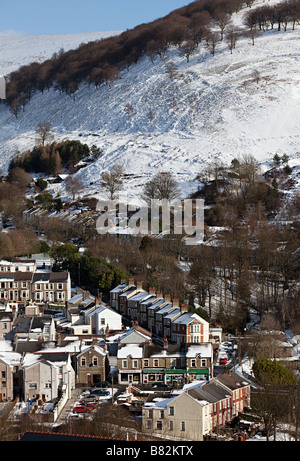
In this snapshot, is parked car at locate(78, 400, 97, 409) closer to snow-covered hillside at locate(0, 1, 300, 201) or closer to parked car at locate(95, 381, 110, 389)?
parked car at locate(95, 381, 110, 389)

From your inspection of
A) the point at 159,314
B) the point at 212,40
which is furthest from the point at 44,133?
the point at 159,314

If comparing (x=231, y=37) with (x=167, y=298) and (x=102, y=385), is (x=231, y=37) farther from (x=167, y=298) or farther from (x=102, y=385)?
(x=102, y=385)

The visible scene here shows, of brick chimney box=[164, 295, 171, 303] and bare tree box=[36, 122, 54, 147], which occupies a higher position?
bare tree box=[36, 122, 54, 147]

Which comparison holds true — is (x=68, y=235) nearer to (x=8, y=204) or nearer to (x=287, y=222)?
(x=8, y=204)

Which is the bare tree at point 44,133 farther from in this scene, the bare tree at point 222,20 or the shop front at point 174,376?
the shop front at point 174,376

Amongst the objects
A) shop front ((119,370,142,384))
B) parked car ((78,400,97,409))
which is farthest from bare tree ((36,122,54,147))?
parked car ((78,400,97,409))

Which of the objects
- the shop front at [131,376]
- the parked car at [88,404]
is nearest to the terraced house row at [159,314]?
the shop front at [131,376]

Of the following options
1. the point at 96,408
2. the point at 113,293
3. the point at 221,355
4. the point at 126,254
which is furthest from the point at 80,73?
the point at 96,408
